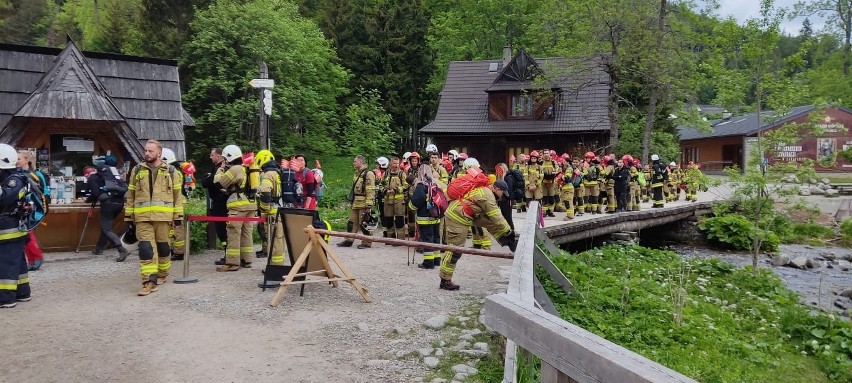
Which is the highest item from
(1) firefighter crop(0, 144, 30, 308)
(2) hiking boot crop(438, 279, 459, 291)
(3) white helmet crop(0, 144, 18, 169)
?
(3) white helmet crop(0, 144, 18, 169)

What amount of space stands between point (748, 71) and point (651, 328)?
26.0 feet

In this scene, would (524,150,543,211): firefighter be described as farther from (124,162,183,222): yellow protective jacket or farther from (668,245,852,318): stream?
(124,162,183,222): yellow protective jacket

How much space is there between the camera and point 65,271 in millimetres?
10141

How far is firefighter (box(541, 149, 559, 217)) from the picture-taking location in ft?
56.4

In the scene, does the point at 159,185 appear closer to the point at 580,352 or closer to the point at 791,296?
the point at 580,352

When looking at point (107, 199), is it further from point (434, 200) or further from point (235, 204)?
point (434, 200)

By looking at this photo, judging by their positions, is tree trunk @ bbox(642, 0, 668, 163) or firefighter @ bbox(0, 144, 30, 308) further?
A: tree trunk @ bbox(642, 0, 668, 163)

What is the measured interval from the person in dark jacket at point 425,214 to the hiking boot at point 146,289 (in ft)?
13.9

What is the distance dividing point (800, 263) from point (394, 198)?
12.3 meters

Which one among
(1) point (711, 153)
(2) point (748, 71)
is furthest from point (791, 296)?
(1) point (711, 153)

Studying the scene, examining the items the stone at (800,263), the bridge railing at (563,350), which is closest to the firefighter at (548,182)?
the stone at (800,263)

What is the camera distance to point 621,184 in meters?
19.0

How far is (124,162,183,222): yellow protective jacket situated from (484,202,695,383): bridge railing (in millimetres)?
6641

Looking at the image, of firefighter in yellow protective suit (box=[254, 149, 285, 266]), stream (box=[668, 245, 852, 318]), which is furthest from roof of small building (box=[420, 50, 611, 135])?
firefighter in yellow protective suit (box=[254, 149, 285, 266])
